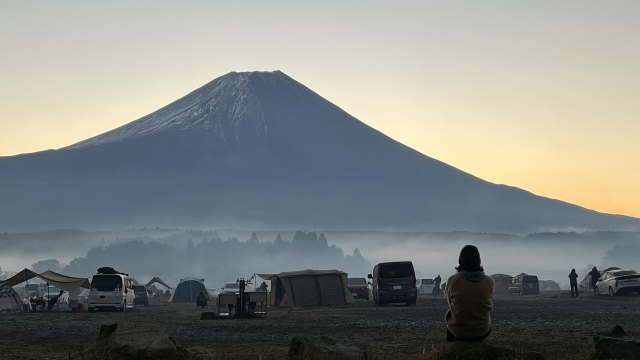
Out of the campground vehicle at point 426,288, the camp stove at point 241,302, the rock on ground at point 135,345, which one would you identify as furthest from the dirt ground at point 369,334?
the campground vehicle at point 426,288

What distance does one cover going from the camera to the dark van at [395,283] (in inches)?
1471

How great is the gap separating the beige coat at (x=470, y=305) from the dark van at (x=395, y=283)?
2538 centimetres

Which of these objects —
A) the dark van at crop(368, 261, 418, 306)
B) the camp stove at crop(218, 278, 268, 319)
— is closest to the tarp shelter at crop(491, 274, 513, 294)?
the dark van at crop(368, 261, 418, 306)

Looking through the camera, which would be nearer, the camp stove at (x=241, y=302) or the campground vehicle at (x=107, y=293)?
the camp stove at (x=241, y=302)

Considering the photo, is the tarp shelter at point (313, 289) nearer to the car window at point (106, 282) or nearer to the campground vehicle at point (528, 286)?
the car window at point (106, 282)

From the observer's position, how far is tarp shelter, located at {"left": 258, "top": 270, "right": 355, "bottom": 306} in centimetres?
4362

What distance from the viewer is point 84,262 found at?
637 feet

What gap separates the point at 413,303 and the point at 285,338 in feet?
62.8

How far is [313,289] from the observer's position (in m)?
43.8

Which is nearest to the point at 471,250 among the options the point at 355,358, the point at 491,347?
the point at 491,347

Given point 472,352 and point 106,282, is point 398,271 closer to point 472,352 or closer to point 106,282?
point 106,282

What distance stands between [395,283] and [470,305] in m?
26.0

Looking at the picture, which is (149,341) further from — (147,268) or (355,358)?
(147,268)

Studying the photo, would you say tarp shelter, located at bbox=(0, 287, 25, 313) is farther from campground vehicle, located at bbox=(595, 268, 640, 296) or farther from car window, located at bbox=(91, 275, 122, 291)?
campground vehicle, located at bbox=(595, 268, 640, 296)
